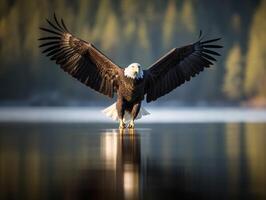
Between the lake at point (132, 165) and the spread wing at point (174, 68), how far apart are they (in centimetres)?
108

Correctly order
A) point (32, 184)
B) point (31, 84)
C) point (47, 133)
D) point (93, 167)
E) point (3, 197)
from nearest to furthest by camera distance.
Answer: point (3, 197) → point (32, 184) → point (93, 167) → point (47, 133) → point (31, 84)

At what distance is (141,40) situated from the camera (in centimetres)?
1869

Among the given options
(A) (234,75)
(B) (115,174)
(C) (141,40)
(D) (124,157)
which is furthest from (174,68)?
(C) (141,40)

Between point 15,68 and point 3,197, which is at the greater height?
point 15,68

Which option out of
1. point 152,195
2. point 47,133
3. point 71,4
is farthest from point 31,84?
point 152,195

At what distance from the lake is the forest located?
9277mm

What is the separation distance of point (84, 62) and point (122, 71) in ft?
1.89

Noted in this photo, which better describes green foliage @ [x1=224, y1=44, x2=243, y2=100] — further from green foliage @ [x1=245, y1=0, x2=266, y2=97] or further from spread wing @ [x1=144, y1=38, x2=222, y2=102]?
spread wing @ [x1=144, y1=38, x2=222, y2=102]

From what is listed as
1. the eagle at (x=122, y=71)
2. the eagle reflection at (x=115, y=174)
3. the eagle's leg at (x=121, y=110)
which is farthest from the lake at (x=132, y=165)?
the eagle at (x=122, y=71)

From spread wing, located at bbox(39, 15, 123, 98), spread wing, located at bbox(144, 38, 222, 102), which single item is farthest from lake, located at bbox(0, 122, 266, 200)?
spread wing, located at bbox(144, 38, 222, 102)

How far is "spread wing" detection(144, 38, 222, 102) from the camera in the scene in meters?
9.53

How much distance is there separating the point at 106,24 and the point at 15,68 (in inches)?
94.0

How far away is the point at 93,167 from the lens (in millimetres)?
5074

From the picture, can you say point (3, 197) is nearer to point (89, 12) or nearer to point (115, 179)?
point (115, 179)
